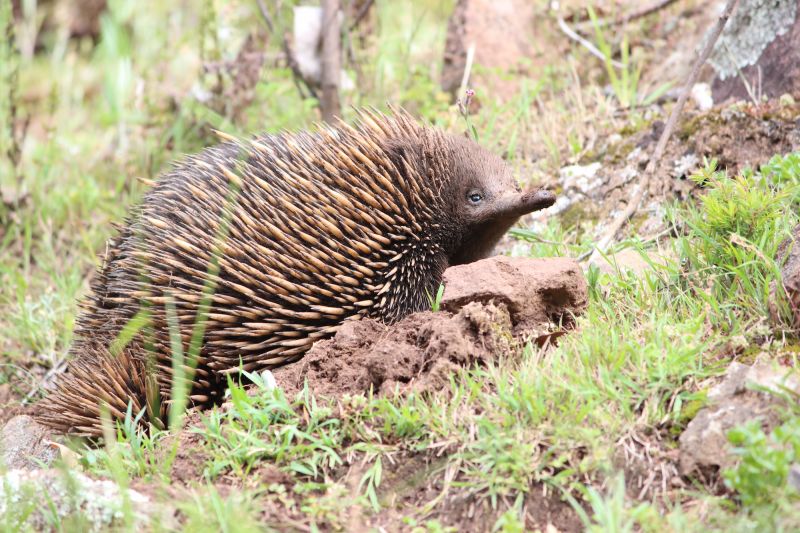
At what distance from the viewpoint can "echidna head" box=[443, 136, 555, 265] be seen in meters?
4.06

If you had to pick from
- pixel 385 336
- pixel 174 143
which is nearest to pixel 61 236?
pixel 174 143

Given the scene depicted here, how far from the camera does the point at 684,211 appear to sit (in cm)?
446

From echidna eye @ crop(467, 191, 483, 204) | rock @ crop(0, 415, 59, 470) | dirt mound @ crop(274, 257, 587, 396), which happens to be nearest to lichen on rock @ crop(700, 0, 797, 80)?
echidna eye @ crop(467, 191, 483, 204)

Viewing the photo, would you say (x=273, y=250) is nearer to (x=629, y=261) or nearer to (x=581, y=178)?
(x=629, y=261)

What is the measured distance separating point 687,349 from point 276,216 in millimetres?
1950

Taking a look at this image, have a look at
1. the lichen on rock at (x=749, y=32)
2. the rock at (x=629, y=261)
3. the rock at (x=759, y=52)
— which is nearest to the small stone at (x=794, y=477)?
the rock at (x=629, y=261)

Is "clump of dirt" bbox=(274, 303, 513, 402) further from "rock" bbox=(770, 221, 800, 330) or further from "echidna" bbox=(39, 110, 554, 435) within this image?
"rock" bbox=(770, 221, 800, 330)

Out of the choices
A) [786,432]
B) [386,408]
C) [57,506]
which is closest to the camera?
[786,432]

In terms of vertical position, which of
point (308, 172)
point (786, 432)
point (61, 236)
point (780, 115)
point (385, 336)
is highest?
point (780, 115)

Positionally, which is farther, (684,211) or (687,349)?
(684,211)

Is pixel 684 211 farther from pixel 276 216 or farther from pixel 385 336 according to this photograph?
pixel 276 216

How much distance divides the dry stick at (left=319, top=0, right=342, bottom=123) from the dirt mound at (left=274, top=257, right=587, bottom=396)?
9.54ft

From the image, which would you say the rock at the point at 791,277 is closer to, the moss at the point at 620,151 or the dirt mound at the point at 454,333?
the dirt mound at the point at 454,333

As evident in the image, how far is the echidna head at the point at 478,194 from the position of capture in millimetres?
4059
